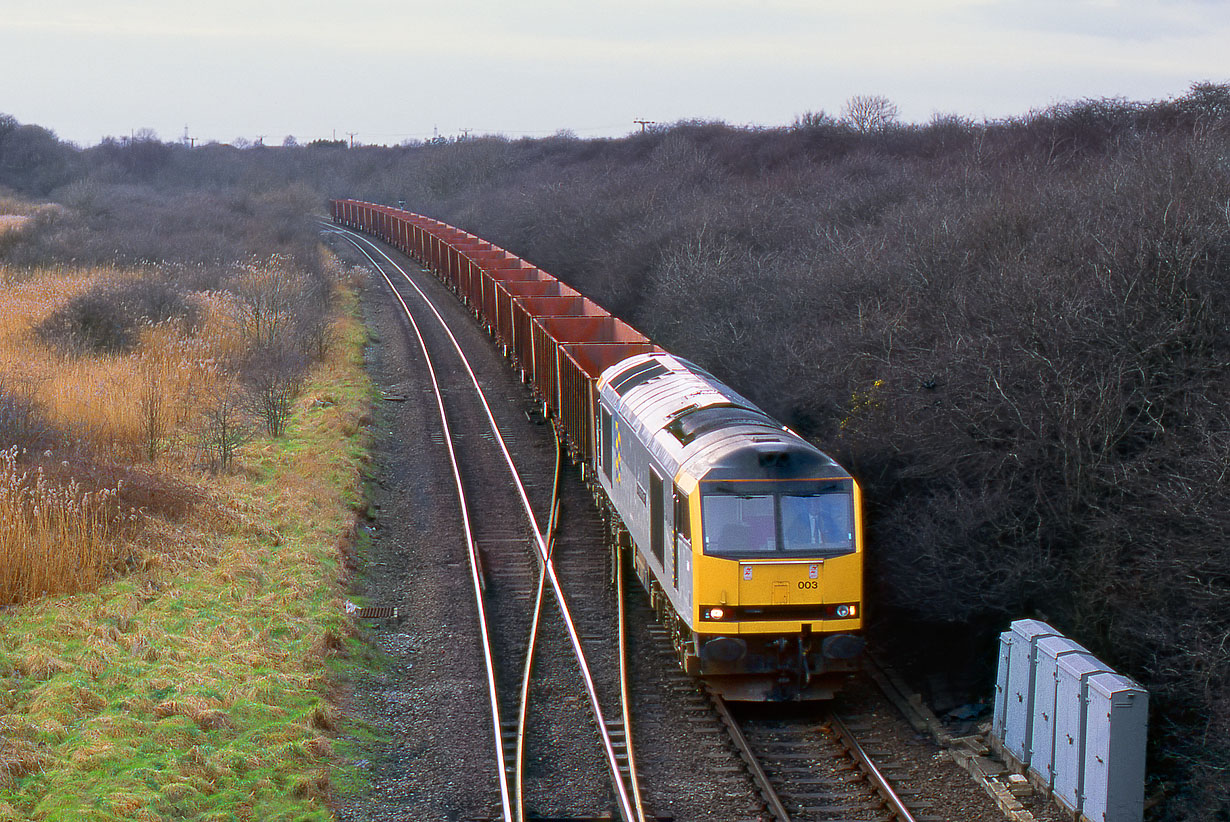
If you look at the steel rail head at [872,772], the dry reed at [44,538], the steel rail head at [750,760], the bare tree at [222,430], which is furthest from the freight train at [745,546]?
the bare tree at [222,430]

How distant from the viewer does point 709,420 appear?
477 inches

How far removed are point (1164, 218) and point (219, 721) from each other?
11768 mm

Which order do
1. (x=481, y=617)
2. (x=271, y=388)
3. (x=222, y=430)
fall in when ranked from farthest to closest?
(x=271, y=388) → (x=222, y=430) → (x=481, y=617)

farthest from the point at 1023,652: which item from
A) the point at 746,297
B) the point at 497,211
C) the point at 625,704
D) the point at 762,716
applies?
the point at 497,211

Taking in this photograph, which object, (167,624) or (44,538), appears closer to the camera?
(167,624)

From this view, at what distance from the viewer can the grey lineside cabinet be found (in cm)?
841

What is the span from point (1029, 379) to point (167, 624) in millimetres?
10256

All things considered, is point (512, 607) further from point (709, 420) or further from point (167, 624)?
point (167, 624)

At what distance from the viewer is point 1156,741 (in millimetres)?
9477

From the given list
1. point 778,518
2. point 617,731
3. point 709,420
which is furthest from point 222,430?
point 778,518

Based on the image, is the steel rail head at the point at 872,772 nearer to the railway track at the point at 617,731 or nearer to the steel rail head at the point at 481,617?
the railway track at the point at 617,731

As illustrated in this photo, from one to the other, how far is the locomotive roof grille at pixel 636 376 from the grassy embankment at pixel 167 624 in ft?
15.3

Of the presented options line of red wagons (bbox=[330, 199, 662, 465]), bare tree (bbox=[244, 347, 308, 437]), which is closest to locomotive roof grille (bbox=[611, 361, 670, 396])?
line of red wagons (bbox=[330, 199, 662, 465])

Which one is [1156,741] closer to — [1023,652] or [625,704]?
[1023,652]
